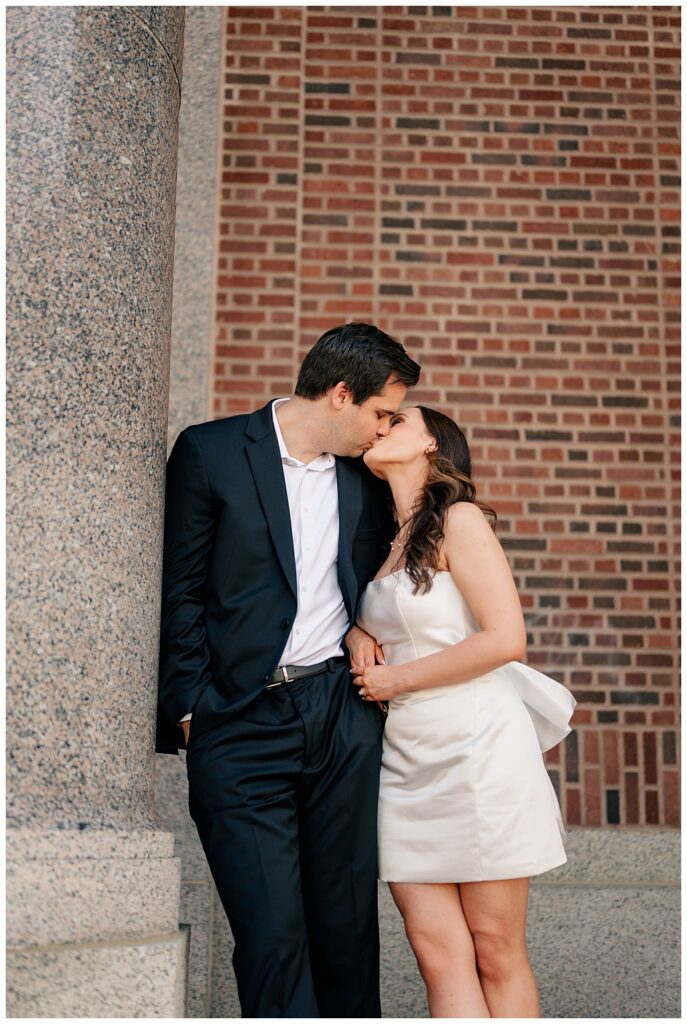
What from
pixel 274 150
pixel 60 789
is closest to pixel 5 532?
pixel 60 789

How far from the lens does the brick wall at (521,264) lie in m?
5.12

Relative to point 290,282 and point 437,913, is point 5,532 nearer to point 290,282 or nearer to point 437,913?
point 437,913

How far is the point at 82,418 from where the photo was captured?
2709 millimetres

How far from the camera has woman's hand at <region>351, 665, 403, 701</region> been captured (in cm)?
319

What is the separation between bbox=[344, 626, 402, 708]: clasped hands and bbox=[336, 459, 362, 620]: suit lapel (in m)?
0.10

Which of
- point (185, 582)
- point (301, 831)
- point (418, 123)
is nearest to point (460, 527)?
point (185, 582)

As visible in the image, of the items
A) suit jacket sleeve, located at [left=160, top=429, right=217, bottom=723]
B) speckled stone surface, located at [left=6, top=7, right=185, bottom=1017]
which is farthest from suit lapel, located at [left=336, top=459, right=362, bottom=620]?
speckled stone surface, located at [left=6, top=7, right=185, bottom=1017]

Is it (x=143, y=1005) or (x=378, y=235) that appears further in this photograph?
(x=378, y=235)

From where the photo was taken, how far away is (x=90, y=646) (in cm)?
266

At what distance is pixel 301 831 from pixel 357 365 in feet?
4.71

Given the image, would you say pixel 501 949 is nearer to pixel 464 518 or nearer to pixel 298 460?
pixel 464 518

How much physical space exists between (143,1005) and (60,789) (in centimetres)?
53

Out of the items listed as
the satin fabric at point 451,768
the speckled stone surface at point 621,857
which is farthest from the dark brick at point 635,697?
the satin fabric at point 451,768

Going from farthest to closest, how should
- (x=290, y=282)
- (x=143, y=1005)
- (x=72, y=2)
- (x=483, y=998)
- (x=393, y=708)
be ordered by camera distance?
(x=290, y=282) → (x=393, y=708) → (x=483, y=998) → (x=72, y=2) → (x=143, y=1005)
